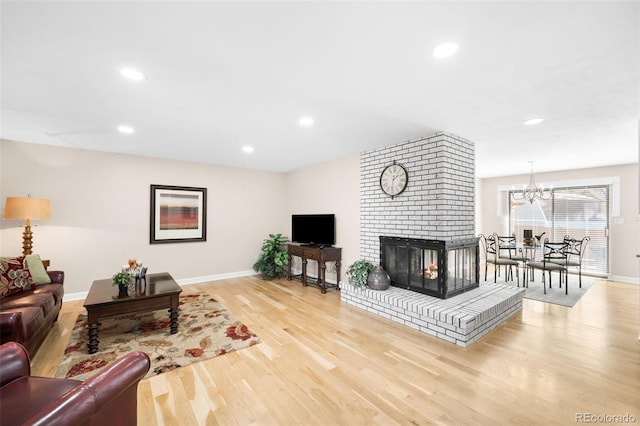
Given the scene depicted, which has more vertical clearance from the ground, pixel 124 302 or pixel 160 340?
pixel 124 302

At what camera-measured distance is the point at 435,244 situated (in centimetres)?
346

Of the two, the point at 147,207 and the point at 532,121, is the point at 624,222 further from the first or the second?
the point at 147,207

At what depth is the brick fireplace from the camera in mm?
3188

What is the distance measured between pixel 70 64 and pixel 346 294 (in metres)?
3.84

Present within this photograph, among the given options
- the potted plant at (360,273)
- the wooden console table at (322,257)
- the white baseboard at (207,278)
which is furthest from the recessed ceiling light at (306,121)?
the white baseboard at (207,278)

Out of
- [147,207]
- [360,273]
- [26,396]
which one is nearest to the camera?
[26,396]

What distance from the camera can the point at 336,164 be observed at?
17.1 ft

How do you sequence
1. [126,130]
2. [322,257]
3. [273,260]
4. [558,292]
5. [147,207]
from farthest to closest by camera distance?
[273,260] < [147,207] < [322,257] < [558,292] < [126,130]

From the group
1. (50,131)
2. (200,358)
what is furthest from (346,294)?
(50,131)

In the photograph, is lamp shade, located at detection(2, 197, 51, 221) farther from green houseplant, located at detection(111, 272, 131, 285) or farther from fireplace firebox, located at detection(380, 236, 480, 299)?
fireplace firebox, located at detection(380, 236, 480, 299)

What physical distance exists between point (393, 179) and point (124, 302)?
357 centimetres

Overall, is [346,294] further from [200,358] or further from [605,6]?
[605,6]

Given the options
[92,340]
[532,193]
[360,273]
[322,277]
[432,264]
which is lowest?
[92,340]

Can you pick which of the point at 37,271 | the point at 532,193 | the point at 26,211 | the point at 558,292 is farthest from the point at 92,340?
the point at 532,193
